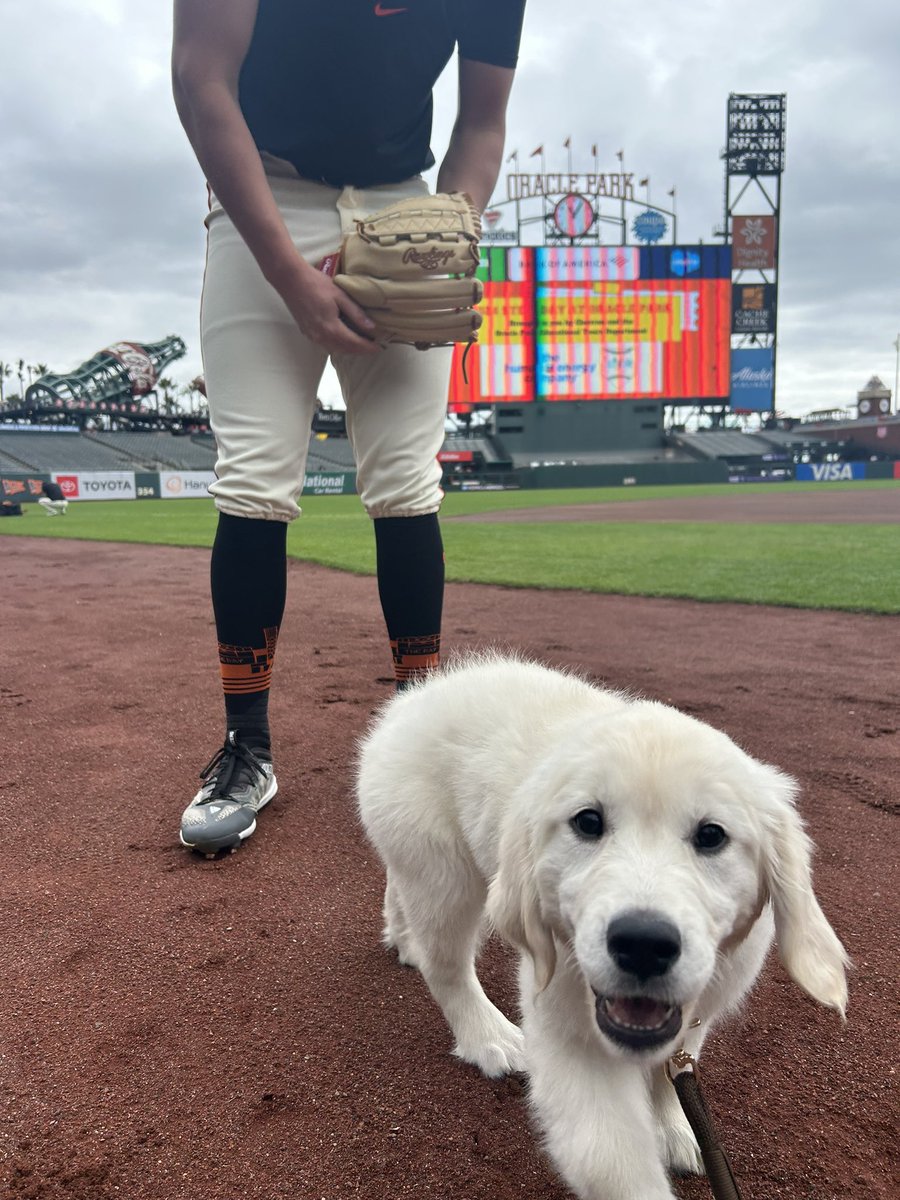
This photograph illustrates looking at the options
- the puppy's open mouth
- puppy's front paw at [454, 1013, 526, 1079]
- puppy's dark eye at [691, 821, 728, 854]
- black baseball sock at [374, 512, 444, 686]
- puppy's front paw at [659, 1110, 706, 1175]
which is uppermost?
black baseball sock at [374, 512, 444, 686]

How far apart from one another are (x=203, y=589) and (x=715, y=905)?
275 inches

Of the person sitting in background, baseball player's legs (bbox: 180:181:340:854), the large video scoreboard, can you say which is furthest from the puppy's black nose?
the large video scoreboard

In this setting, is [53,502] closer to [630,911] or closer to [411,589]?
[411,589]

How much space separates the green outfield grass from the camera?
6.89 meters

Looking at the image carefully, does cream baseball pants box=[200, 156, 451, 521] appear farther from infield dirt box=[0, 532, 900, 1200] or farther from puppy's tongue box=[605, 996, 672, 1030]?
puppy's tongue box=[605, 996, 672, 1030]

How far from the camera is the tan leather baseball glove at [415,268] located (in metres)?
2.17

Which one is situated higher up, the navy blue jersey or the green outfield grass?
the navy blue jersey

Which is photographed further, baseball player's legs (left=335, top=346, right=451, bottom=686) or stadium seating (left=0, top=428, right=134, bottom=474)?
stadium seating (left=0, top=428, right=134, bottom=474)

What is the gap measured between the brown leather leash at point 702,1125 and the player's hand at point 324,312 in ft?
5.99

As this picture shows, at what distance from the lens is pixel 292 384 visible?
2346 millimetres

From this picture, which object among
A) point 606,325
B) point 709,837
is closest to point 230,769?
point 709,837

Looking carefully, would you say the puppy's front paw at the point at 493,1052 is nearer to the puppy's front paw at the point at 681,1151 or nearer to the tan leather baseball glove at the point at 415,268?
the puppy's front paw at the point at 681,1151

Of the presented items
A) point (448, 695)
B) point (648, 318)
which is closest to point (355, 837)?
point (448, 695)

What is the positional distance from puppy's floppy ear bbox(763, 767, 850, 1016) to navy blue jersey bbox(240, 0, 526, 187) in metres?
2.09
